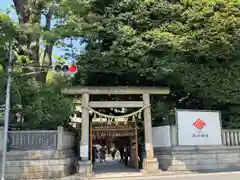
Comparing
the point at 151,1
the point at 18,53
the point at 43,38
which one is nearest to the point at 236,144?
the point at 151,1

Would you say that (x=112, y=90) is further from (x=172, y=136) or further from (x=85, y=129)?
(x=172, y=136)

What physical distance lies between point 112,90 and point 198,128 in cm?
536

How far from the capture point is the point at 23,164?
13.6 m

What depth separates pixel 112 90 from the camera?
16062 millimetres

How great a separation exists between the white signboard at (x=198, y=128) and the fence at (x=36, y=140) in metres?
6.56

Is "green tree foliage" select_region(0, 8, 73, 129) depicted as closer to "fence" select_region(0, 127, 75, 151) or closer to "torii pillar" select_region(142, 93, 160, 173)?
"fence" select_region(0, 127, 75, 151)

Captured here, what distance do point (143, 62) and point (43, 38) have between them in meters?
5.90

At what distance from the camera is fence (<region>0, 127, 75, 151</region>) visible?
46.3 ft

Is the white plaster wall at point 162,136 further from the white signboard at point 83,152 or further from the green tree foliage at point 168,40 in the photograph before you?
the white signboard at point 83,152

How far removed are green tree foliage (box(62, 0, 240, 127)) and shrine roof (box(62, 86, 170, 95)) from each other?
2.52ft

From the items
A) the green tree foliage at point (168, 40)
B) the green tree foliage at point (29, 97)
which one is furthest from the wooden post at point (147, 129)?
the green tree foliage at point (29, 97)

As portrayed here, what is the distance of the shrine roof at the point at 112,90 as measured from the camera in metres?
15.7

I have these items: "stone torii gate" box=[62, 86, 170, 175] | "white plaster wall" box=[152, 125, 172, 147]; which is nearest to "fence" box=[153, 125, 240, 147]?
"white plaster wall" box=[152, 125, 172, 147]

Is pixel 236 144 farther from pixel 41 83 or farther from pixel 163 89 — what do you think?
pixel 41 83
